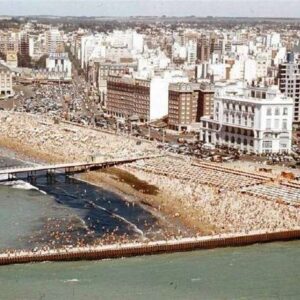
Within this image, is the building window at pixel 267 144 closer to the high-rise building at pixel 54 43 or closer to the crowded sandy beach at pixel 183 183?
the crowded sandy beach at pixel 183 183

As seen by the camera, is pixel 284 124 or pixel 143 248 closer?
pixel 143 248

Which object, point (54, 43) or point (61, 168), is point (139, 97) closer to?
point (61, 168)

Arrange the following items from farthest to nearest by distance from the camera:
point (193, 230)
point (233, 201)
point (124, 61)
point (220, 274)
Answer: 1. point (124, 61)
2. point (233, 201)
3. point (193, 230)
4. point (220, 274)

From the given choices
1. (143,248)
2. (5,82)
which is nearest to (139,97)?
(5,82)

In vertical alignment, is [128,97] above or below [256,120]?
below

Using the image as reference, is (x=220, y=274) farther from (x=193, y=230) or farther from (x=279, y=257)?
(x=193, y=230)

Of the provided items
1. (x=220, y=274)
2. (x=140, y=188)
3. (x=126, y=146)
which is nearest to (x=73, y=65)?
(x=126, y=146)
